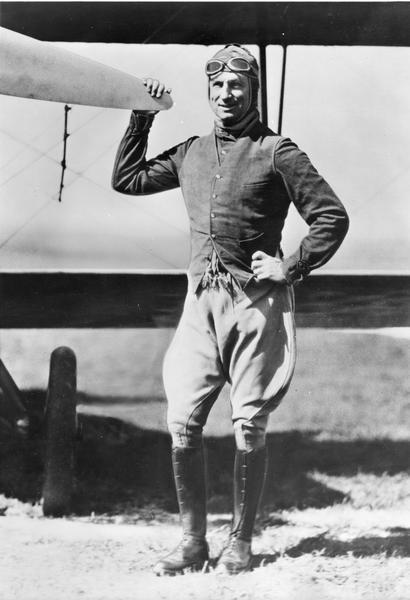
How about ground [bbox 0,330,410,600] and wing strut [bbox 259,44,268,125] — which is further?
wing strut [bbox 259,44,268,125]

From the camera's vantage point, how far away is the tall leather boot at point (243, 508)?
303cm

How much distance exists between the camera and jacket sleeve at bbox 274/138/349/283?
295 centimetres

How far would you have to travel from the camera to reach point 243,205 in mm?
2986

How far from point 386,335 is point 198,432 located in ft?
2.95

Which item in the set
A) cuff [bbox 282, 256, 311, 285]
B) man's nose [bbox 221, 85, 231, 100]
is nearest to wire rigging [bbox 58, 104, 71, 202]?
man's nose [bbox 221, 85, 231, 100]

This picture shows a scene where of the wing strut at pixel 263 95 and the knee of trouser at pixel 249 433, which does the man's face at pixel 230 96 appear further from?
the knee of trouser at pixel 249 433

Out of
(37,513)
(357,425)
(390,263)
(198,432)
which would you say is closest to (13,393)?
(37,513)

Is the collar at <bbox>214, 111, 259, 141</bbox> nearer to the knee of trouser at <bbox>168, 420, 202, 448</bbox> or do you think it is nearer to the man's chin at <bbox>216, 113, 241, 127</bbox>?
the man's chin at <bbox>216, 113, 241, 127</bbox>

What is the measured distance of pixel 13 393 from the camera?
3.44 m

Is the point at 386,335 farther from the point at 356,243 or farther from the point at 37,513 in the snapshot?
the point at 37,513

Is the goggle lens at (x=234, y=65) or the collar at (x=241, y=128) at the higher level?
the goggle lens at (x=234, y=65)

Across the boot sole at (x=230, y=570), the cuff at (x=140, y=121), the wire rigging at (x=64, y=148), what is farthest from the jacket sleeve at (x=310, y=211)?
the boot sole at (x=230, y=570)

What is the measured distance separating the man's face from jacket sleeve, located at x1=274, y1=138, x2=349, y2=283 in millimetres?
201

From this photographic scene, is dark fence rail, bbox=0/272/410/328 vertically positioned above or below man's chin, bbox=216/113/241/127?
below
